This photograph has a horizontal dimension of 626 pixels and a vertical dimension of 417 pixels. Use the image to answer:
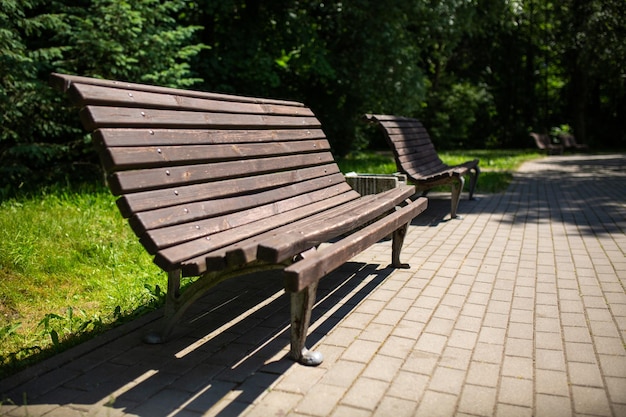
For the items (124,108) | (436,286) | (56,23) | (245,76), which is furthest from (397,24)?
(124,108)

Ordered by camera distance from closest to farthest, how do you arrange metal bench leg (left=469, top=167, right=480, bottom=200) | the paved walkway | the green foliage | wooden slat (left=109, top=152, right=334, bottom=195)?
the paved walkway < wooden slat (left=109, top=152, right=334, bottom=195) < the green foliage < metal bench leg (left=469, top=167, right=480, bottom=200)

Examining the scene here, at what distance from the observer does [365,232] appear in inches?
134

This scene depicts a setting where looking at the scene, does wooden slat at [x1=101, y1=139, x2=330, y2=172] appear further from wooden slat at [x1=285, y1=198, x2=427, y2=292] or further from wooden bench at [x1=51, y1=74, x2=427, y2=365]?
wooden slat at [x1=285, y1=198, x2=427, y2=292]

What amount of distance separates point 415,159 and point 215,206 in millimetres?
4908

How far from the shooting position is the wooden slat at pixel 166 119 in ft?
8.87

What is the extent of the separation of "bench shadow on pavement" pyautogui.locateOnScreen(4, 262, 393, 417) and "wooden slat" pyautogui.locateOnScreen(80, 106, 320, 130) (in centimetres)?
124

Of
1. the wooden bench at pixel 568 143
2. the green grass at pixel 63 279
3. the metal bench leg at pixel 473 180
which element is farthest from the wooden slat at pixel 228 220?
the wooden bench at pixel 568 143

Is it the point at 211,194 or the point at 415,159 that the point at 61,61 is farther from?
the point at 211,194

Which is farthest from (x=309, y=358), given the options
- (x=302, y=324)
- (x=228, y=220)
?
(x=228, y=220)

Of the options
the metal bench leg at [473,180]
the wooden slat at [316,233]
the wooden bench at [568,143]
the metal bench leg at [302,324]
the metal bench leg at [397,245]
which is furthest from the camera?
the wooden bench at [568,143]

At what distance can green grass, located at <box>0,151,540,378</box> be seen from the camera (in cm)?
340

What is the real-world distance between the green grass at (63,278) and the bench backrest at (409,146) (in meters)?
3.33

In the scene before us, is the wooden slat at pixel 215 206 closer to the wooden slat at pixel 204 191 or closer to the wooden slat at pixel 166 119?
the wooden slat at pixel 204 191

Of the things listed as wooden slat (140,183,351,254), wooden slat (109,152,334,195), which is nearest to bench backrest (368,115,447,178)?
wooden slat (140,183,351,254)
